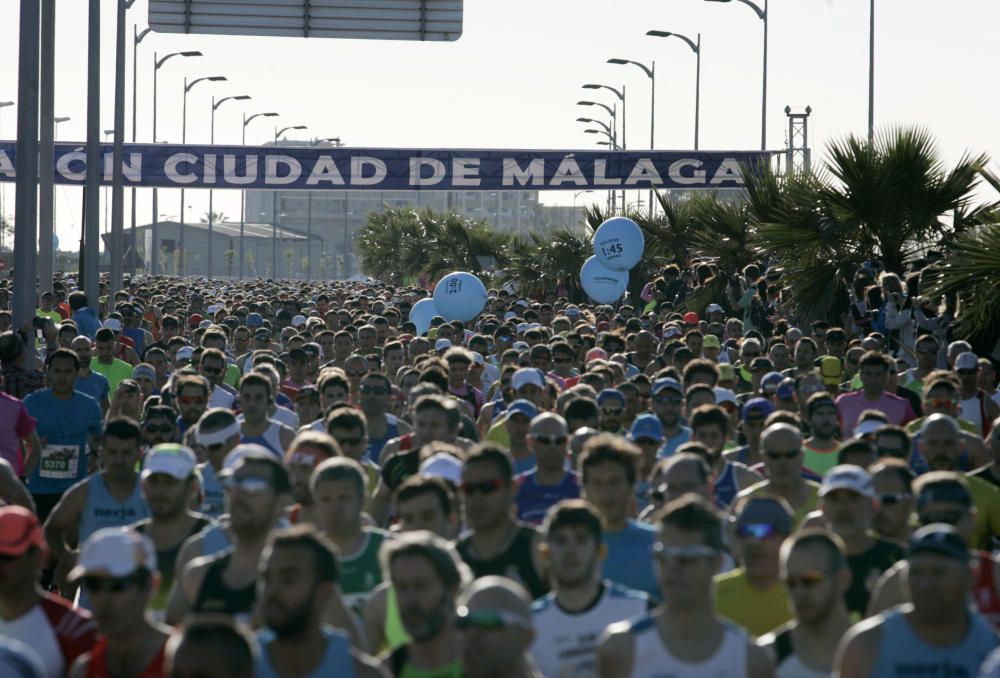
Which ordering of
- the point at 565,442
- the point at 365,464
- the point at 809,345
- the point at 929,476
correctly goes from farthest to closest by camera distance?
the point at 809,345 < the point at 365,464 < the point at 565,442 < the point at 929,476

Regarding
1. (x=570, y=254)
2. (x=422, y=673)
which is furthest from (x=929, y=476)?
(x=570, y=254)

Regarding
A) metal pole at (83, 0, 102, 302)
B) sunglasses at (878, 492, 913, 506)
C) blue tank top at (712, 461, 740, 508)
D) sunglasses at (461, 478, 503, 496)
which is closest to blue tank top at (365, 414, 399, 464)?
blue tank top at (712, 461, 740, 508)

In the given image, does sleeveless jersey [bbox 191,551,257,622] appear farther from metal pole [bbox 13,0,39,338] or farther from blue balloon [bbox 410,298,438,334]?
blue balloon [bbox 410,298,438,334]

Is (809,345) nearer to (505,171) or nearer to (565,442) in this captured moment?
(565,442)

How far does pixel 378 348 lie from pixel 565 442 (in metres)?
11.0

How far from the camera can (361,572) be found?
7000 millimetres

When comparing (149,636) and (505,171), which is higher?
(505,171)

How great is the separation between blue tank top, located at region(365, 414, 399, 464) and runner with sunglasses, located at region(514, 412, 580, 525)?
7.08 feet

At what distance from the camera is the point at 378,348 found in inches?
779

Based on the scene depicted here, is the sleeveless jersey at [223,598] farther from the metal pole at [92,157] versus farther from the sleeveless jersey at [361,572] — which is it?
the metal pole at [92,157]

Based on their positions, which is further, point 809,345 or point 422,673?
point 809,345

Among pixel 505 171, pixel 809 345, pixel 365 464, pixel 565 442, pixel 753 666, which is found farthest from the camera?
pixel 505 171

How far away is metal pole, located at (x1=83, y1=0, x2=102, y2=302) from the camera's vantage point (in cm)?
2606

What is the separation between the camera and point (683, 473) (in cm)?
773
